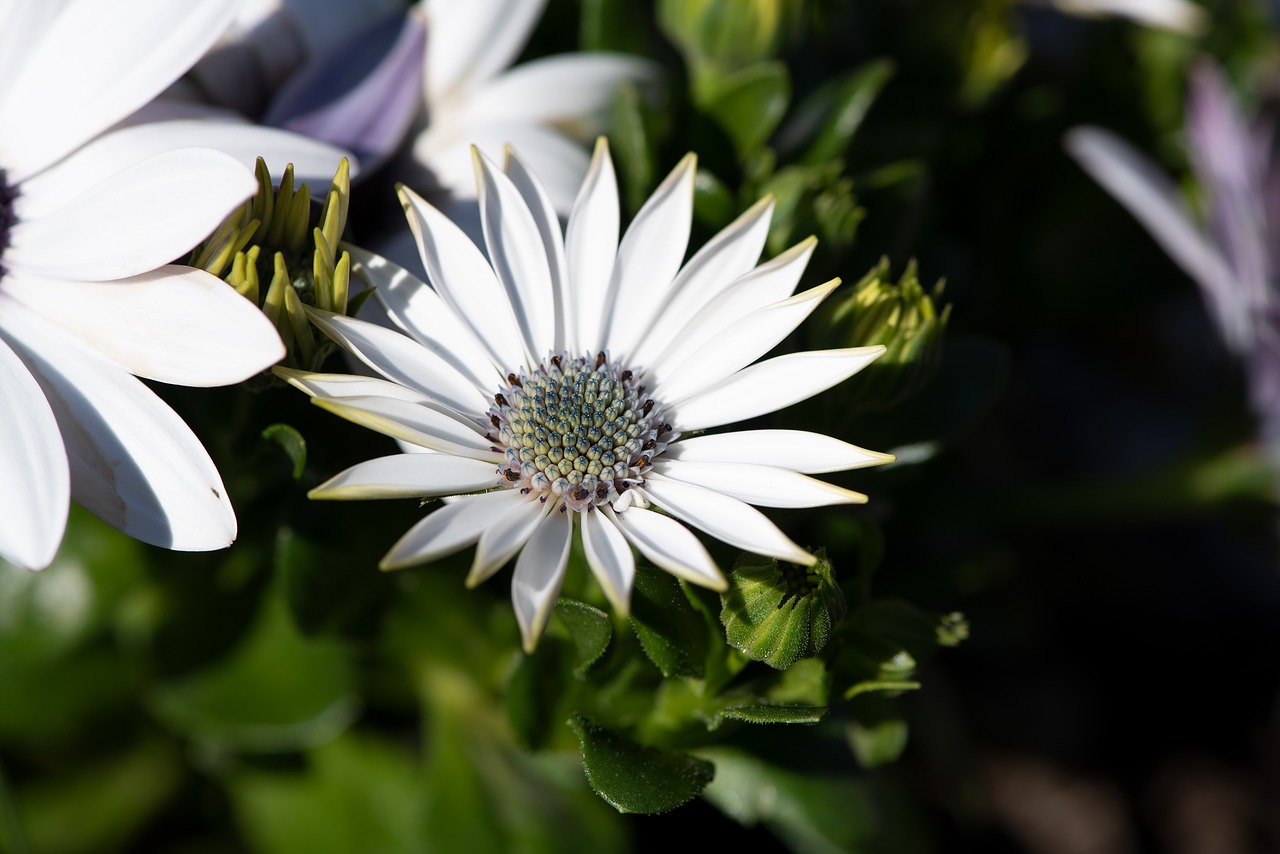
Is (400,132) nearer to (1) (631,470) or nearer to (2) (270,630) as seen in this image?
(1) (631,470)

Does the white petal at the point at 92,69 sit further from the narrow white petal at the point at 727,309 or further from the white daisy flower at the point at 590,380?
the narrow white petal at the point at 727,309

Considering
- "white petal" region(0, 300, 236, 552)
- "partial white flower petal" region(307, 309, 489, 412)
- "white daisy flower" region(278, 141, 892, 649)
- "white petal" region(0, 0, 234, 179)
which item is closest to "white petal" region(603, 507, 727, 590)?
"white daisy flower" region(278, 141, 892, 649)

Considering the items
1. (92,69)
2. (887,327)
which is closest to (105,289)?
(92,69)

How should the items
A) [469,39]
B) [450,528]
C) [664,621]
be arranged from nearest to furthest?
[450,528]
[664,621]
[469,39]

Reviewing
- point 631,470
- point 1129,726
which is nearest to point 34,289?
point 631,470

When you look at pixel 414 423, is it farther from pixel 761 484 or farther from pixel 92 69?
pixel 92 69

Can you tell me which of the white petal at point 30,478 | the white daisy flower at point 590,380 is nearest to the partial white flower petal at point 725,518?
the white daisy flower at point 590,380

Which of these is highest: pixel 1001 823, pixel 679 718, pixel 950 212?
pixel 950 212
